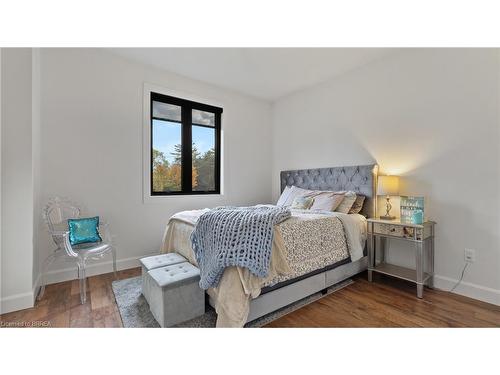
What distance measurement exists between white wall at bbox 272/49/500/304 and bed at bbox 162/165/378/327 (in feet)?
1.40

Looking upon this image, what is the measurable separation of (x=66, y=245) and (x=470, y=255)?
12.4 feet

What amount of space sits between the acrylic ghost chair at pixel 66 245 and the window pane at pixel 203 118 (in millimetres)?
1980

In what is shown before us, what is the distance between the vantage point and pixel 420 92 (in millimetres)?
2367

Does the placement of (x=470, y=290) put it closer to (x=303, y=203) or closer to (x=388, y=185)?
(x=388, y=185)

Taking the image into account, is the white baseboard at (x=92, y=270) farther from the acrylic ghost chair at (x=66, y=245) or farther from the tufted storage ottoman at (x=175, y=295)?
the tufted storage ottoman at (x=175, y=295)

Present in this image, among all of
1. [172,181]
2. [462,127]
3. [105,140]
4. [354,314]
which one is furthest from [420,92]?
[105,140]

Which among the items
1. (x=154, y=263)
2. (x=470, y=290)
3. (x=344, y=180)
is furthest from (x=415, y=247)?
(x=154, y=263)

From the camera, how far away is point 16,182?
179 cm

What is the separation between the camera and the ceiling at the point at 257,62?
256 cm

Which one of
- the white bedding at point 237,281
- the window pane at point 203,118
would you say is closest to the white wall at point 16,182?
the white bedding at point 237,281

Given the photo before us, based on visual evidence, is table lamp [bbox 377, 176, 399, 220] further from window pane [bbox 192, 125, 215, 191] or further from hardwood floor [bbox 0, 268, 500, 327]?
window pane [bbox 192, 125, 215, 191]

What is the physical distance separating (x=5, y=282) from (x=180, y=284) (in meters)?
1.51
